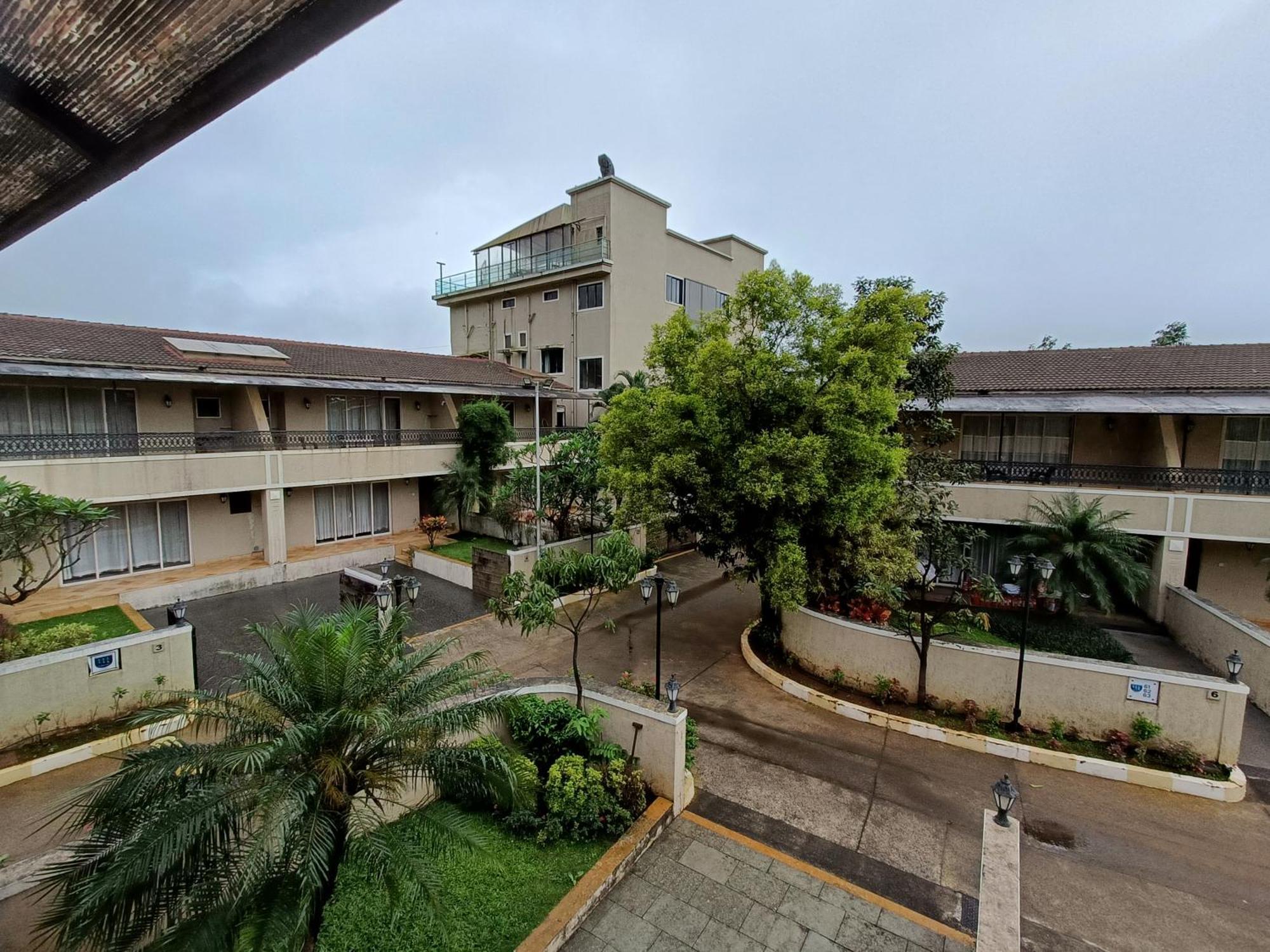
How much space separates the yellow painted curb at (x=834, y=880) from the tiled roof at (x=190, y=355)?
56.7ft

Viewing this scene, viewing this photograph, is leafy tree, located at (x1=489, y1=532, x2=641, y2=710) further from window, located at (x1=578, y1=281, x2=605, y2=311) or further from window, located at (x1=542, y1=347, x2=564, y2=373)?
window, located at (x1=542, y1=347, x2=564, y2=373)

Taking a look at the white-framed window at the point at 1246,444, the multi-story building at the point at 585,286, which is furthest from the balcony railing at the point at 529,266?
the white-framed window at the point at 1246,444

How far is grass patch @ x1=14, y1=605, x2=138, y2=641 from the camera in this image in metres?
12.2

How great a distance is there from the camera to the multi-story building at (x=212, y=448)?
14555 mm

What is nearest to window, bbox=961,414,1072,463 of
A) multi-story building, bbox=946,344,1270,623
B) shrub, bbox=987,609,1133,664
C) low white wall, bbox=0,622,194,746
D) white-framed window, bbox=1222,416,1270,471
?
multi-story building, bbox=946,344,1270,623

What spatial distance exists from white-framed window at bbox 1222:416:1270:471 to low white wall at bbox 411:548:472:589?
2140 centimetres

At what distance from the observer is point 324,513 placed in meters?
20.0

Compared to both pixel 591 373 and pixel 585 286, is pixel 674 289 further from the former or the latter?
pixel 591 373

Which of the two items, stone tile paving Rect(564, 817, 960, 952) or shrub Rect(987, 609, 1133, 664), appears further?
shrub Rect(987, 609, 1133, 664)

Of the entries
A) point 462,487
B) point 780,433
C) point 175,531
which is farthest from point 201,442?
point 780,433

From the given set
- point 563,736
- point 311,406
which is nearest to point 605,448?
point 563,736

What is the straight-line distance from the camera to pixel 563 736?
8.41 m

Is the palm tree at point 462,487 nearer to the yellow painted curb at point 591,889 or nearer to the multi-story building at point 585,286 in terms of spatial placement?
the multi-story building at point 585,286

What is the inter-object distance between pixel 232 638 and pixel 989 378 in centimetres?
2324
